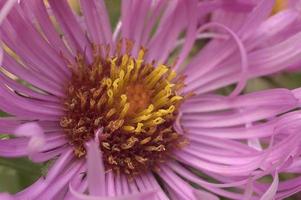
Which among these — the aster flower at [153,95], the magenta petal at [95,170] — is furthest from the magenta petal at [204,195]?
the magenta petal at [95,170]

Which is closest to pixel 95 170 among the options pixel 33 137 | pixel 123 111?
pixel 33 137

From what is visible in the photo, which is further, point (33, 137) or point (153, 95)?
point (153, 95)

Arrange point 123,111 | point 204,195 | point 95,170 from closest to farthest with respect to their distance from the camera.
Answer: point 95,170, point 204,195, point 123,111

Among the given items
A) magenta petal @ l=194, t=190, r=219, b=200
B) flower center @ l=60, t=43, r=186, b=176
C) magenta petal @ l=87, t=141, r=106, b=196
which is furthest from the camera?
flower center @ l=60, t=43, r=186, b=176

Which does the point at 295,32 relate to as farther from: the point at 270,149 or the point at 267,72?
the point at 270,149

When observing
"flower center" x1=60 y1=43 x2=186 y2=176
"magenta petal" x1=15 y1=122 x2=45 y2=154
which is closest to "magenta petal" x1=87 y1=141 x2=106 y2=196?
"magenta petal" x1=15 y1=122 x2=45 y2=154

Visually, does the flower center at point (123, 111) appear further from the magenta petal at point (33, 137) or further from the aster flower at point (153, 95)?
the magenta petal at point (33, 137)

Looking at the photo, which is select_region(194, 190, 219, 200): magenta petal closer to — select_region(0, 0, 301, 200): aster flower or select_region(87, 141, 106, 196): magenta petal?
select_region(0, 0, 301, 200): aster flower

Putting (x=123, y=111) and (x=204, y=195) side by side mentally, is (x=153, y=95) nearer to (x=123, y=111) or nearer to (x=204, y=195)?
(x=123, y=111)
